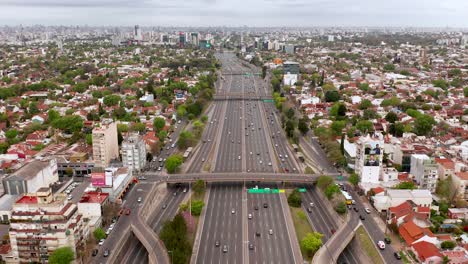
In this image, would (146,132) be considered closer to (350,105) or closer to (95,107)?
(95,107)

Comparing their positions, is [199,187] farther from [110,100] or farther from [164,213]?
[110,100]

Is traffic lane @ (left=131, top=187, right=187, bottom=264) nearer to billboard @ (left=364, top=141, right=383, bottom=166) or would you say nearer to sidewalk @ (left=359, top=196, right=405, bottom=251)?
sidewalk @ (left=359, top=196, right=405, bottom=251)

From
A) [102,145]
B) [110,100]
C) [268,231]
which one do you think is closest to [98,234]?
[268,231]

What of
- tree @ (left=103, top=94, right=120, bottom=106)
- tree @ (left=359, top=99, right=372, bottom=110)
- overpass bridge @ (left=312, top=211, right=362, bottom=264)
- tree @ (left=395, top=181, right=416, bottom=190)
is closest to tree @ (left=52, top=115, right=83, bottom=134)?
tree @ (left=103, top=94, right=120, bottom=106)

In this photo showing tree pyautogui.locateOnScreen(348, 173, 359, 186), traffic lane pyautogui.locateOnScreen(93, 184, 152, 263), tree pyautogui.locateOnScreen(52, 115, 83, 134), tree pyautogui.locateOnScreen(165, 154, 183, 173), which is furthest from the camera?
tree pyautogui.locateOnScreen(52, 115, 83, 134)

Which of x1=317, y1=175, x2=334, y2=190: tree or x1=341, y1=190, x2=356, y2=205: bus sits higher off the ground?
x1=317, y1=175, x2=334, y2=190: tree

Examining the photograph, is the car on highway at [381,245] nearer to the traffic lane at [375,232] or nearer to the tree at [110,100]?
the traffic lane at [375,232]
